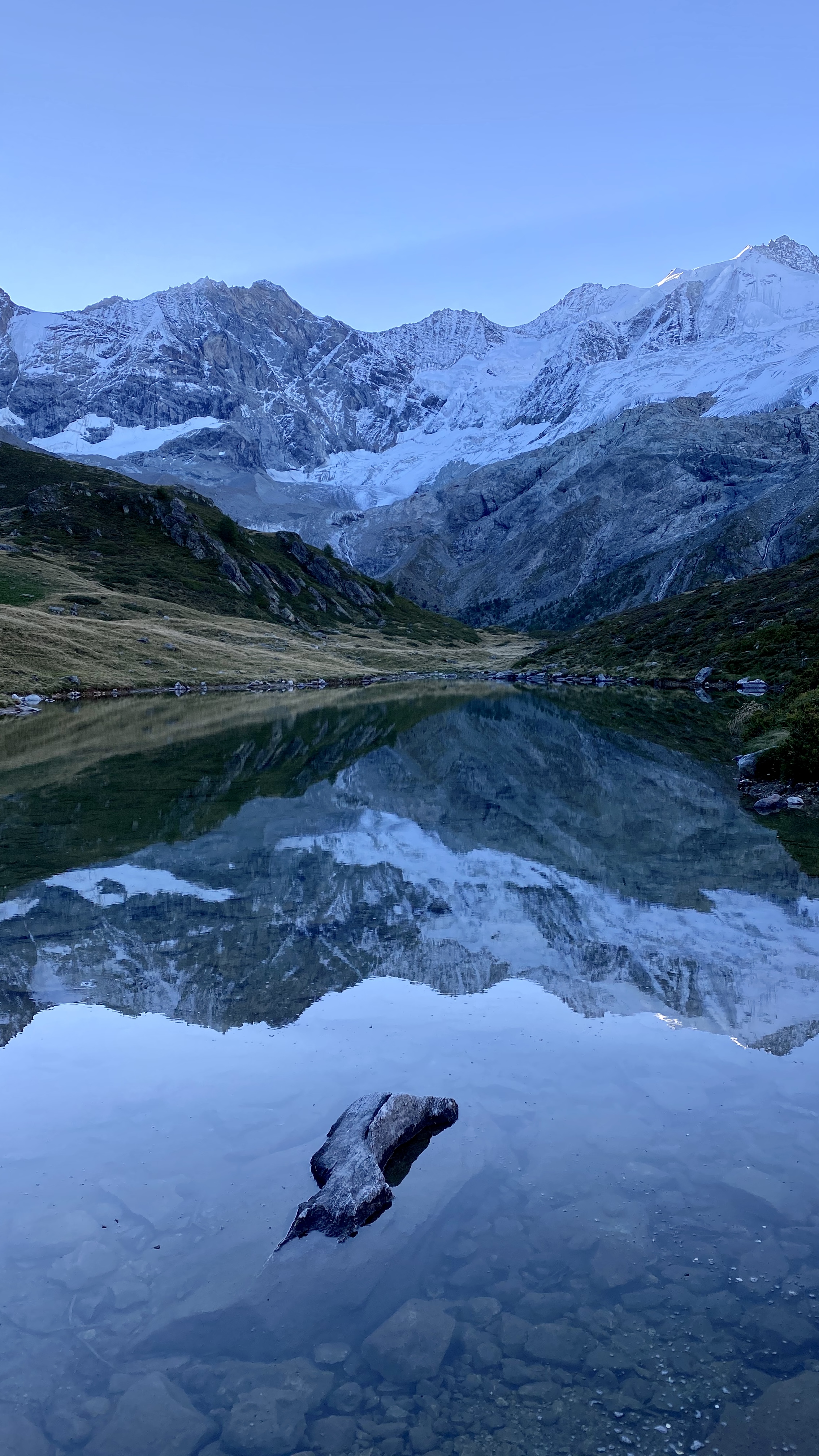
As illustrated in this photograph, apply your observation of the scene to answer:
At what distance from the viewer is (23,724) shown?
61000 mm

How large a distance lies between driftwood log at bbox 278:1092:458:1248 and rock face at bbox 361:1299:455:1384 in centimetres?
124

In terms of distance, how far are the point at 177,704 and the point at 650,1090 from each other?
70793 mm

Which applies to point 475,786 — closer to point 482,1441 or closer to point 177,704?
point 482,1441

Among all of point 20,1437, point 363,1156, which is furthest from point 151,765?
point 20,1437

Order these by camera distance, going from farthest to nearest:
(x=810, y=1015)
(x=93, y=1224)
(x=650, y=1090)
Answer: (x=810, y=1015) < (x=650, y=1090) < (x=93, y=1224)

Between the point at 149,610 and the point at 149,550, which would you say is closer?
the point at 149,610

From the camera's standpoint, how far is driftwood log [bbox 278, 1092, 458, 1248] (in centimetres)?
897

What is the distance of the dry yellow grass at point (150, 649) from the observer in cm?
8888

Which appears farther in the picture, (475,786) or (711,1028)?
(475,786)

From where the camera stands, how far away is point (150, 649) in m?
106

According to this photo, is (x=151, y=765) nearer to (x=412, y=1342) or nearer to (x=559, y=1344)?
(x=412, y=1342)

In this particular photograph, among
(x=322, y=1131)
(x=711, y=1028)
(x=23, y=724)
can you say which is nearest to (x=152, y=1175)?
(x=322, y=1131)

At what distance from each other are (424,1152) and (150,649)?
10252cm

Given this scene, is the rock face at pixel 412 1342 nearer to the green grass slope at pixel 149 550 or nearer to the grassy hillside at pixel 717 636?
the grassy hillside at pixel 717 636
